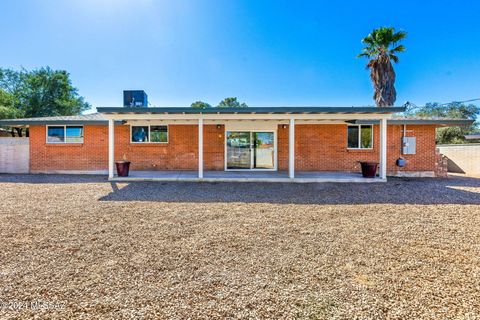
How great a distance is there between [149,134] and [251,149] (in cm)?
513

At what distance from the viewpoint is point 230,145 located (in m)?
12.6

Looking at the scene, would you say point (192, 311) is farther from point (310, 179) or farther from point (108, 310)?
point (310, 179)

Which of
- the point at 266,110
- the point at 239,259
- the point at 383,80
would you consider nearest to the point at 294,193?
the point at 266,110

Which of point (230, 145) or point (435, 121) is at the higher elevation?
Result: point (435, 121)

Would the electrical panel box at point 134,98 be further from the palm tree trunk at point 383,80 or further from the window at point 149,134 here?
the palm tree trunk at point 383,80

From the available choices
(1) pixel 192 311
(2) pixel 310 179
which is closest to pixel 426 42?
(2) pixel 310 179

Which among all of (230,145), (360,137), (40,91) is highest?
(40,91)

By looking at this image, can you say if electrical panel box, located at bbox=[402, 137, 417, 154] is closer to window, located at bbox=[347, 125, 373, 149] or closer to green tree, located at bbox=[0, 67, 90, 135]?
window, located at bbox=[347, 125, 373, 149]

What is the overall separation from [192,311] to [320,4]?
15007 millimetres

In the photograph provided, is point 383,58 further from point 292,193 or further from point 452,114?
point 452,114

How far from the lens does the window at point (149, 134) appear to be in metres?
12.2

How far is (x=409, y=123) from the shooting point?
11352 mm

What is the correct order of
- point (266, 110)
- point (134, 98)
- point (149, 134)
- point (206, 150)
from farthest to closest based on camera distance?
point (134, 98) < point (206, 150) < point (149, 134) < point (266, 110)

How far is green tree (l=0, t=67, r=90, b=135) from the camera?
22031mm
